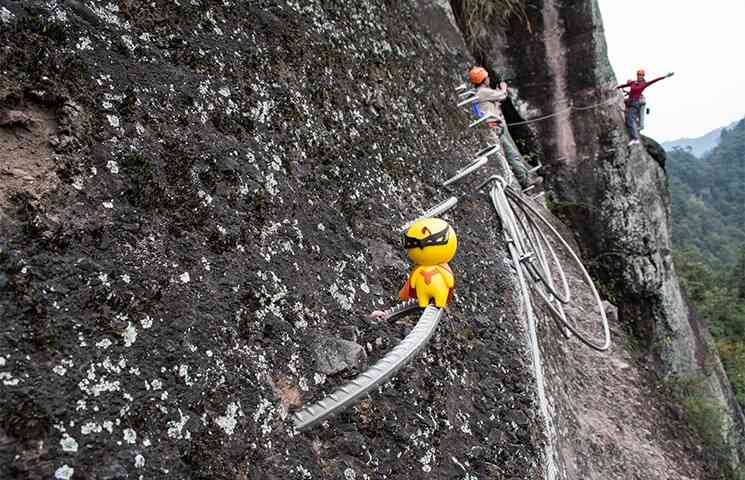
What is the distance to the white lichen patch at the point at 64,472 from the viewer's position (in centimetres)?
155

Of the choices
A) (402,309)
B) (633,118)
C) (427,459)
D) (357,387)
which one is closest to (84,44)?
(357,387)

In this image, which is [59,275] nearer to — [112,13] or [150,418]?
[150,418]

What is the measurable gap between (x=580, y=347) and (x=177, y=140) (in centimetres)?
640

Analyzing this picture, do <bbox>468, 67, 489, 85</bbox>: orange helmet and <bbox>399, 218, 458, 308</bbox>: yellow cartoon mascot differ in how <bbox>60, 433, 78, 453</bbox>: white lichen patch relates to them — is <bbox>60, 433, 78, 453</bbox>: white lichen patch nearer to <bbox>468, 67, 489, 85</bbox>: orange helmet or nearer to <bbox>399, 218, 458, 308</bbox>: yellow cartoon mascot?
<bbox>399, 218, 458, 308</bbox>: yellow cartoon mascot

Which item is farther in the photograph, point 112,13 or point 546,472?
point 546,472

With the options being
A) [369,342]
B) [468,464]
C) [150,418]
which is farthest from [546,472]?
[150,418]

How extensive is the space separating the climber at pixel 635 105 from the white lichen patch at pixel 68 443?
41.2 ft

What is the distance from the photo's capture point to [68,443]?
161 centimetres

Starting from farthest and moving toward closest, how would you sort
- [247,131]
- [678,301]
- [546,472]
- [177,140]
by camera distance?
[678,301]
[546,472]
[247,131]
[177,140]

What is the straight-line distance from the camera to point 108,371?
180 cm

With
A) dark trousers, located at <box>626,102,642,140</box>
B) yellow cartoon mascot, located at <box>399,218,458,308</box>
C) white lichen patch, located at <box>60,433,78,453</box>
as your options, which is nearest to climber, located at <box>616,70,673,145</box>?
dark trousers, located at <box>626,102,642,140</box>

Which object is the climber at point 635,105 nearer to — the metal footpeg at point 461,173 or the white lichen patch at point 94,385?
the metal footpeg at point 461,173

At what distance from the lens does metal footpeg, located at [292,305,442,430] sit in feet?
6.81

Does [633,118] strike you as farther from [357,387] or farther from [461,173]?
[357,387]
